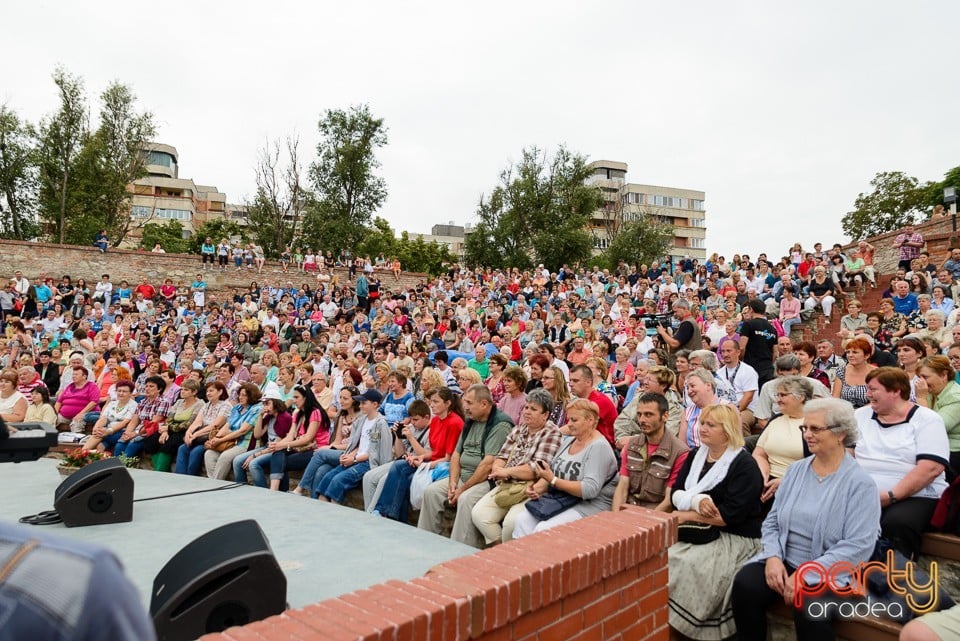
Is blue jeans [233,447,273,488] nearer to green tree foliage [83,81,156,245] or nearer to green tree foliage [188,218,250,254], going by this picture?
green tree foliage [83,81,156,245]

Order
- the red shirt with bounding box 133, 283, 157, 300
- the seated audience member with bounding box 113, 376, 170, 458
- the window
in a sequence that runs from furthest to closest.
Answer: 1. the window
2. the red shirt with bounding box 133, 283, 157, 300
3. the seated audience member with bounding box 113, 376, 170, 458

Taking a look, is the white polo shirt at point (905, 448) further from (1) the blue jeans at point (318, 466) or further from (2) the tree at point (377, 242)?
(2) the tree at point (377, 242)

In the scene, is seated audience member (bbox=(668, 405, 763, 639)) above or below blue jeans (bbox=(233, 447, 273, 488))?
above

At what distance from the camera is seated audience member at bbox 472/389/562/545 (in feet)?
15.6

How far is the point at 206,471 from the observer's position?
26.3 ft

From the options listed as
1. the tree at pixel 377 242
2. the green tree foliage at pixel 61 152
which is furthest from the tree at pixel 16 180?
the tree at pixel 377 242

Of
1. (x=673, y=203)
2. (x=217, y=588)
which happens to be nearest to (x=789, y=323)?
(x=217, y=588)

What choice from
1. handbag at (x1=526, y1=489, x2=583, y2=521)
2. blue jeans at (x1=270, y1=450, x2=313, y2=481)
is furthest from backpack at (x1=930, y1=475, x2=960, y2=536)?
blue jeans at (x1=270, y1=450, x2=313, y2=481)

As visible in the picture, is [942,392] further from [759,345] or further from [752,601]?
[759,345]

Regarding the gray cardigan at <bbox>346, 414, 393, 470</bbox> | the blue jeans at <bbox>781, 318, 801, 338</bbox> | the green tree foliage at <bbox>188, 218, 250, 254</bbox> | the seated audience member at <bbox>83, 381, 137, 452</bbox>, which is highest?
the green tree foliage at <bbox>188, 218, 250, 254</bbox>

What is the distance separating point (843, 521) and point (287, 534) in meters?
3.71

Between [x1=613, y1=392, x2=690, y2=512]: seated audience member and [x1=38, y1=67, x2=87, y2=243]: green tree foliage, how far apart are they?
107 feet

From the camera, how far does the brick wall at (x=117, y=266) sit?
22.0 m

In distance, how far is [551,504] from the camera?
4.50 m
